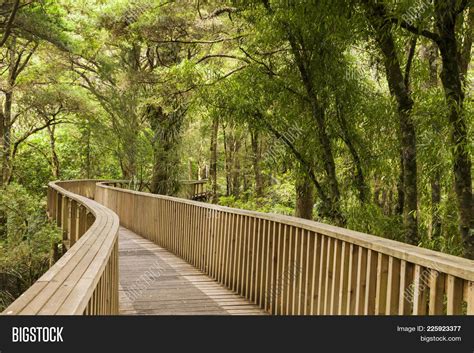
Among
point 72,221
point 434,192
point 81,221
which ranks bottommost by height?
point 72,221

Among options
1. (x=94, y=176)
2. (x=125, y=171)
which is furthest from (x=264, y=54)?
(x=94, y=176)

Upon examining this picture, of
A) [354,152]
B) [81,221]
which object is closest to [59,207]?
[81,221]

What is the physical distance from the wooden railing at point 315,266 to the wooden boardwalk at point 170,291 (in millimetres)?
171

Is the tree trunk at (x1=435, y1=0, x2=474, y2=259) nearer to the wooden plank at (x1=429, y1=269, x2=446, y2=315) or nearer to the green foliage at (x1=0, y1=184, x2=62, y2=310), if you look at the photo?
the wooden plank at (x1=429, y1=269, x2=446, y2=315)

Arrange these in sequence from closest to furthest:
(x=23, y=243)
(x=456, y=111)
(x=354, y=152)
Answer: (x=456, y=111)
(x=354, y=152)
(x=23, y=243)

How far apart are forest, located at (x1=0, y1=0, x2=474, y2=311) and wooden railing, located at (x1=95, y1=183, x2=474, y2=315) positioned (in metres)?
1.12

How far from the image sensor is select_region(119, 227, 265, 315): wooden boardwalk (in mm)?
4691

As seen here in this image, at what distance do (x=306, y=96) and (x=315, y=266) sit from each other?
363cm

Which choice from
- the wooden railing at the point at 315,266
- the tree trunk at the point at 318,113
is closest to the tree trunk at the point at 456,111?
the wooden railing at the point at 315,266

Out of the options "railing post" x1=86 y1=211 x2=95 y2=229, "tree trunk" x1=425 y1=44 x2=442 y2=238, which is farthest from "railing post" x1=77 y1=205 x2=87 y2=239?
"tree trunk" x1=425 y1=44 x2=442 y2=238

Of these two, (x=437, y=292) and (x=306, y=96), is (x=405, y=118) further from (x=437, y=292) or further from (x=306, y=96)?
(x=437, y=292)

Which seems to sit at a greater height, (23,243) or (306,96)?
(306,96)

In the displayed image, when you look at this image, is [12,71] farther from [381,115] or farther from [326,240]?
[326,240]

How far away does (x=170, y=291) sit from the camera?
17.8 ft
